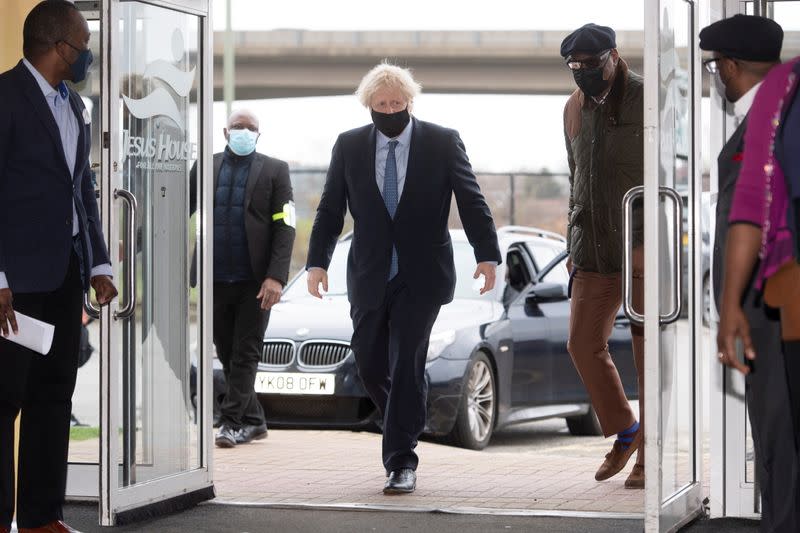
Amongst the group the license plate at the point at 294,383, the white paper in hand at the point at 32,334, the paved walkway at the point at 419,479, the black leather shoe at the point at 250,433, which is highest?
the white paper in hand at the point at 32,334

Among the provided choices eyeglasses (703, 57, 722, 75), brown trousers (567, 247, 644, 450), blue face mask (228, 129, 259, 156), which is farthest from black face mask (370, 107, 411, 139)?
eyeglasses (703, 57, 722, 75)

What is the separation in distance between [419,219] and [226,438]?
2.81 m

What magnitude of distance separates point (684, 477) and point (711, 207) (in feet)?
4.00

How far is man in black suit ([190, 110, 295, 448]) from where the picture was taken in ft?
32.1

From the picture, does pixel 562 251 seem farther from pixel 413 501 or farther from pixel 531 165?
pixel 531 165

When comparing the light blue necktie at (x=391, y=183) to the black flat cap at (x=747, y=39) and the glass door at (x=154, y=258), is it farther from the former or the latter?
the black flat cap at (x=747, y=39)

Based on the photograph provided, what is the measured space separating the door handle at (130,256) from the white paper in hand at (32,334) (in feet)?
2.55

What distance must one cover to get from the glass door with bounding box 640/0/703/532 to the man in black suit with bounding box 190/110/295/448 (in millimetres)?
3576

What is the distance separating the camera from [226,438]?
973 cm

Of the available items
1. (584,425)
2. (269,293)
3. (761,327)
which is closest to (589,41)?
(761,327)

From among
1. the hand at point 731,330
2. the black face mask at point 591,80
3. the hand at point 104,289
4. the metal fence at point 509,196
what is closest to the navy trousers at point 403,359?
the black face mask at point 591,80

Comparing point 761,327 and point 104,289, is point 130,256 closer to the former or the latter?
point 104,289

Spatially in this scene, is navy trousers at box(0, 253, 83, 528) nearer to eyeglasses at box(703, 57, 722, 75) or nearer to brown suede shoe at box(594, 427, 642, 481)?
eyeglasses at box(703, 57, 722, 75)

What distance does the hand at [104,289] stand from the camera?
6.08 m
